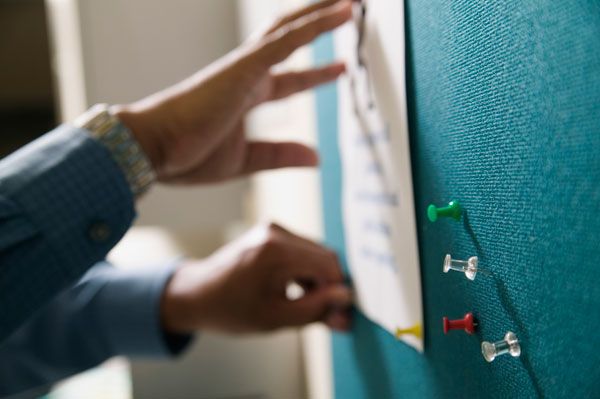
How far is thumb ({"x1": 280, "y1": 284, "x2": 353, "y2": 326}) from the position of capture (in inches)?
21.2

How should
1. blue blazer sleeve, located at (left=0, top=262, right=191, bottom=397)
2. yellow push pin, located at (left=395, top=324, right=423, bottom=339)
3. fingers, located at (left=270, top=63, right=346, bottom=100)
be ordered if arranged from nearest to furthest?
yellow push pin, located at (left=395, top=324, right=423, bottom=339) → fingers, located at (left=270, top=63, right=346, bottom=100) → blue blazer sleeve, located at (left=0, top=262, right=191, bottom=397)

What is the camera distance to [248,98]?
0.46 metres

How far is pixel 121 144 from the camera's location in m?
0.43

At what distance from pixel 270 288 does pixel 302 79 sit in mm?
212

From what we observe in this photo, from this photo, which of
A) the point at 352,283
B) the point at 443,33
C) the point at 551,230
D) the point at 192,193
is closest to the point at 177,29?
the point at 192,193

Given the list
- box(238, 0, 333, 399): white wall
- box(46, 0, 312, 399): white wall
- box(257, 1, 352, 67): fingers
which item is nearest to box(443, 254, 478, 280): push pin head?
box(257, 1, 352, 67): fingers

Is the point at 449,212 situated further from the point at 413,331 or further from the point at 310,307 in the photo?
the point at 310,307

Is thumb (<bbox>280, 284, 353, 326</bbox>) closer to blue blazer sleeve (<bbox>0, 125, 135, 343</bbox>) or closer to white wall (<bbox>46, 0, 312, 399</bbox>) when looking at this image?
blue blazer sleeve (<bbox>0, 125, 135, 343</bbox>)

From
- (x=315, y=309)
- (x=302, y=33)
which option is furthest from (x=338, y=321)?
(x=302, y=33)

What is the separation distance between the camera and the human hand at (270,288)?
1.77ft

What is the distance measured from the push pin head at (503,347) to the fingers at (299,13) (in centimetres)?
31

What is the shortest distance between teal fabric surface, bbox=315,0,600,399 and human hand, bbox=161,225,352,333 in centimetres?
20

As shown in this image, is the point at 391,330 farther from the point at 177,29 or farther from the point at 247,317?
the point at 177,29

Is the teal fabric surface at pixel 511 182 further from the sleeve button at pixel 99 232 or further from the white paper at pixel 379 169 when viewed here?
the sleeve button at pixel 99 232
